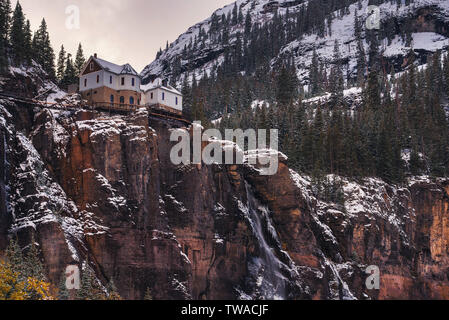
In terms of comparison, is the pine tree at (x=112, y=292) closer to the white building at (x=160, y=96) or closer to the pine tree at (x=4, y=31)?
the white building at (x=160, y=96)

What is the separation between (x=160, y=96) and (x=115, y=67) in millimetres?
7957

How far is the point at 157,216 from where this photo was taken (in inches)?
2842

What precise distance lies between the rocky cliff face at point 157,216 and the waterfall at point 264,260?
0.18 meters

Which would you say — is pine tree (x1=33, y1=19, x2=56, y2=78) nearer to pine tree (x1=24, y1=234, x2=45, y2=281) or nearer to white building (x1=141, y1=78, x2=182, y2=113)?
white building (x1=141, y1=78, x2=182, y2=113)

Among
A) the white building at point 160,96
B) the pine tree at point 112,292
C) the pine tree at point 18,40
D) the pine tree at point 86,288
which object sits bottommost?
the pine tree at point 112,292

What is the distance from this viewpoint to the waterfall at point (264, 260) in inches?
2933

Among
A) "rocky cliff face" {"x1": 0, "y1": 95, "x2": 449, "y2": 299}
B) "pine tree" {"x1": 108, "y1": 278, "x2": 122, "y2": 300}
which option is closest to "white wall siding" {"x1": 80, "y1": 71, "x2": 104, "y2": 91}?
"rocky cliff face" {"x1": 0, "y1": 95, "x2": 449, "y2": 299}

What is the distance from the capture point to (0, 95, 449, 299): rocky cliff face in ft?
218

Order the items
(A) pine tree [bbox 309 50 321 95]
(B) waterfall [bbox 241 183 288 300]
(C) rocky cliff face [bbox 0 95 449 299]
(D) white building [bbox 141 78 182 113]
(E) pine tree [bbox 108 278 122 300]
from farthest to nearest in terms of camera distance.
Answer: (A) pine tree [bbox 309 50 321 95], (D) white building [bbox 141 78 182 113], (B) waterfall [bbox 241 183 288 300], (C) rocky cliff face [bbox 0 95 449 299], (E) pine tree [bbox 108 278 122 300]

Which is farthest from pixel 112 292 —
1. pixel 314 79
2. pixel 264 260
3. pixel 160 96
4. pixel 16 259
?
pixel 314 79

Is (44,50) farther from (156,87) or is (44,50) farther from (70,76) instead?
(156,87)

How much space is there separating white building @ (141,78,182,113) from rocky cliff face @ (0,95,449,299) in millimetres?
8913

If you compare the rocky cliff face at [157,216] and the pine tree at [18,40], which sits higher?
the pine tree at [18,40]

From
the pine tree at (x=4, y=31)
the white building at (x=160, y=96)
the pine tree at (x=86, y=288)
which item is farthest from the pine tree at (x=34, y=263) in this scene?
the white building at (x=160, y=96)
